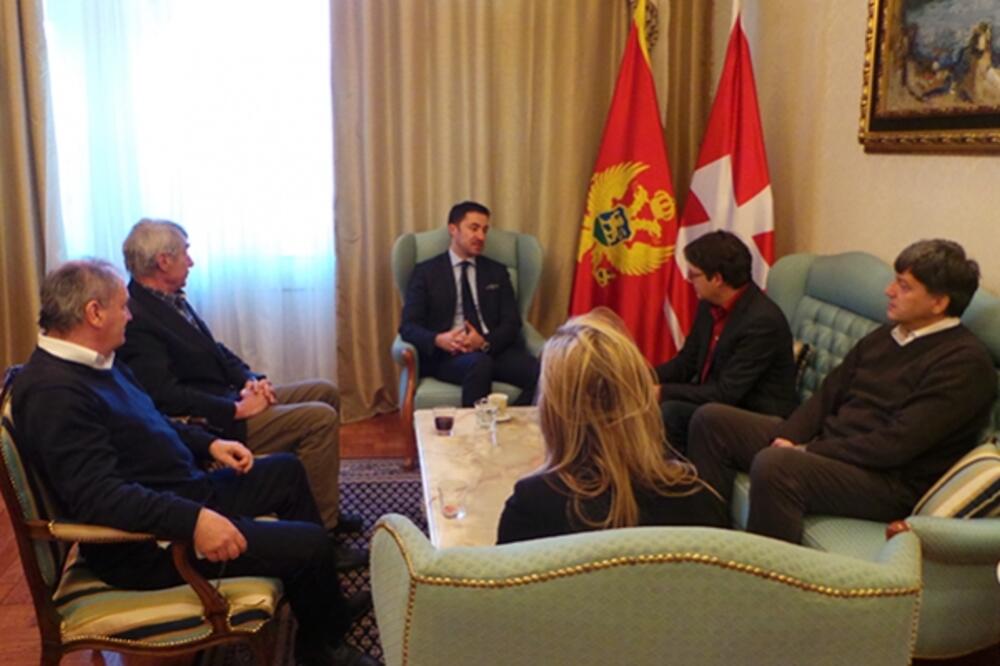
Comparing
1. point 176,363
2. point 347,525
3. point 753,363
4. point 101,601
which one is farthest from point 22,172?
point 753,363

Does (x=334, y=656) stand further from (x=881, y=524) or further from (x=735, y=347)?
(x=735, y=347)

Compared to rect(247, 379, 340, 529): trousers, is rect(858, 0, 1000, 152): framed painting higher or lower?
higher

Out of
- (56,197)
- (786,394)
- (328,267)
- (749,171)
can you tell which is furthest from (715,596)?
(56,197)

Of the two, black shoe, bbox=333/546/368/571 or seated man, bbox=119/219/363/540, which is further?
black shoe, bbox=333/546/368/571

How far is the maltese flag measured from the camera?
11.6 feet

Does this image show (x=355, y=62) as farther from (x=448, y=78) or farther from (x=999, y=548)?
(x=999, y=548)

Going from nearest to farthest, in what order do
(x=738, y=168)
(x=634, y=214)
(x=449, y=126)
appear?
(x=738, y=168)
(x=634, y=214)
(x=449, y=126)

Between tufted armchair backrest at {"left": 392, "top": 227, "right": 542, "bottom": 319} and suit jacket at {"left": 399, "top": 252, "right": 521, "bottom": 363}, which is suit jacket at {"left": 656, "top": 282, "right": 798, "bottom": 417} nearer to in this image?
suit jacket at {"left": 399, "top": 252, "right": 521, "bottom": 363}

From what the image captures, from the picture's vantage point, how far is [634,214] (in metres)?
3.89

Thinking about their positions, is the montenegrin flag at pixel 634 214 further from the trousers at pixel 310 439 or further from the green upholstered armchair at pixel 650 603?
the green upholstered armchair at pixel 650 603

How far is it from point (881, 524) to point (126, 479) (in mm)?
1897

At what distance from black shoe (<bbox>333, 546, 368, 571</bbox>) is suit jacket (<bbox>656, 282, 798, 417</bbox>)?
4.13ft

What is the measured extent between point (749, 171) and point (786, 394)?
1.20 meters

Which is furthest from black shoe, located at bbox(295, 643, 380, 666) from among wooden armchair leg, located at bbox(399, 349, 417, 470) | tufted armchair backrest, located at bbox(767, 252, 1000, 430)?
tufted armchair backrest, located at bbox(767, 252, 1000, 430)
